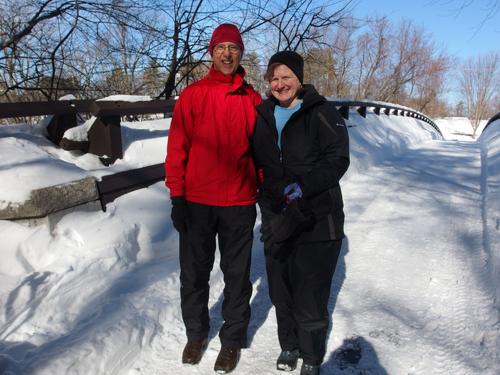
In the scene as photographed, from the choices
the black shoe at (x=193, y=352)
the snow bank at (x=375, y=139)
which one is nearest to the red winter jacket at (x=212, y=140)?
the black shoe at (x=193, y=352)

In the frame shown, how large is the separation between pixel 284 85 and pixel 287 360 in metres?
1.64

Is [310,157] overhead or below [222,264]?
overhead

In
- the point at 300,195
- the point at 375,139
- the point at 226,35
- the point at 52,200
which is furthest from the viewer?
the point at 375,139

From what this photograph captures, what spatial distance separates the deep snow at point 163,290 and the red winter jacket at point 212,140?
1022mm

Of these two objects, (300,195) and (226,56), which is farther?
(226,56)

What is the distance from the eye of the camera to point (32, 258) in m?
2.99

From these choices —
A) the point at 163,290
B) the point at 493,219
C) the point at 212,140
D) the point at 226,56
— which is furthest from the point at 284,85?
the point at 493,219

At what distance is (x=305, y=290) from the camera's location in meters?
2.22

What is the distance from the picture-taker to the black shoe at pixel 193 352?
2.40 metres

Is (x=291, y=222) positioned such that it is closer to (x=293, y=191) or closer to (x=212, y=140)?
(x=293, y=191)

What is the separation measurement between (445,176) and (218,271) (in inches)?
212

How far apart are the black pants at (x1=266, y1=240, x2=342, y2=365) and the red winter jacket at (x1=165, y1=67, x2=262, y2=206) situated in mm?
489

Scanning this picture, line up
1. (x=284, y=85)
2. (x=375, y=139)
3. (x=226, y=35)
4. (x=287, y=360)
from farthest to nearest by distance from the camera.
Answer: (x=375, y=139) → (x=287, y=360) → (x=226, y=35) → (x=284, y=85)

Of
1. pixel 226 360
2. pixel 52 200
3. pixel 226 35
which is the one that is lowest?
pixel 226 360
